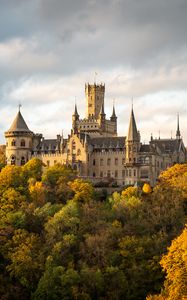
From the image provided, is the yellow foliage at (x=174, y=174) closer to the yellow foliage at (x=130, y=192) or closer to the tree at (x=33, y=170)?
the yellow foliage at (x=130, y=192)

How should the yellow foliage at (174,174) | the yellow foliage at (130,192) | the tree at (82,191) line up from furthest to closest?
the yellow foliage at (174,174)
the tree at (82,191)
the yellow foliage at (130,192)

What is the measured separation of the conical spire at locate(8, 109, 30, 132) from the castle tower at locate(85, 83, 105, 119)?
71.9 ft

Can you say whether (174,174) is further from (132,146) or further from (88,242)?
(88,242)

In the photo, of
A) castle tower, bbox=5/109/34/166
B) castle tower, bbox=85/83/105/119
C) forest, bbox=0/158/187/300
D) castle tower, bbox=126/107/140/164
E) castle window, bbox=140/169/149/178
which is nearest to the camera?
forest, bbox=0/158/187/300

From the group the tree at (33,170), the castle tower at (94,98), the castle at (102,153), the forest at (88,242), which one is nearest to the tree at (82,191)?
the forest at (88,242)

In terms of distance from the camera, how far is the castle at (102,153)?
139 m

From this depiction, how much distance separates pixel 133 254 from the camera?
318ft

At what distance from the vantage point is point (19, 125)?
151625 mm

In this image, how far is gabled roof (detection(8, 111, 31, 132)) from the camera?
151 meters

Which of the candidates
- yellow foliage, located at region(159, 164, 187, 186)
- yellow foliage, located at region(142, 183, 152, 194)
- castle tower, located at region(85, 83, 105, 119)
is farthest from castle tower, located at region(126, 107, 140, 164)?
castle tower, located at region(85, 83, 105, 119)

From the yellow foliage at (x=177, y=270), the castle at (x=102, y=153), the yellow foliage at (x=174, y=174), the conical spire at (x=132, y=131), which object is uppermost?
the conical spire at (x=132, y=131)

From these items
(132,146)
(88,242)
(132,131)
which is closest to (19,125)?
(132,131)

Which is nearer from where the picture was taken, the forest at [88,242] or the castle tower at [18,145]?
the forest at [88,242]

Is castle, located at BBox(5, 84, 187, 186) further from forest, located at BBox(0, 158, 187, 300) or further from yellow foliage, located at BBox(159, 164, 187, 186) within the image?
forest, located at BBox(0, 158, 187, 300)
